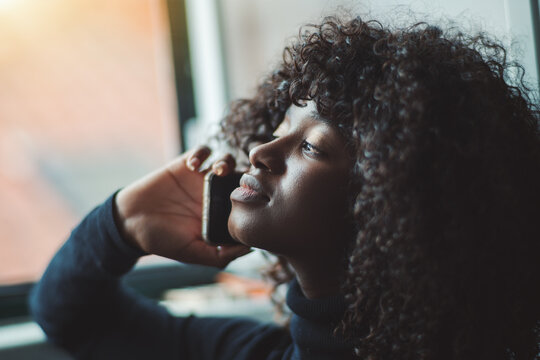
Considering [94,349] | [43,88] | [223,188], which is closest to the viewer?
[223,188]

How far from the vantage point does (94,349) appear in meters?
0.94

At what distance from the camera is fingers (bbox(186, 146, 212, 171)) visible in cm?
91

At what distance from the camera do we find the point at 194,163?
91 centimetres

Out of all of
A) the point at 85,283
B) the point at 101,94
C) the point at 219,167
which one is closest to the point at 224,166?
the point at 219,167

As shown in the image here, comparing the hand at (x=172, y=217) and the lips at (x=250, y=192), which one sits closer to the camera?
the lips at (x=250, y=192)

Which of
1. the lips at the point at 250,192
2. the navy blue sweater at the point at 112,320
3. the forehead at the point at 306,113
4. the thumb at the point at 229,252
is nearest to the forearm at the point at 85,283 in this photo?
the navy blue sweater at the point at 112,320

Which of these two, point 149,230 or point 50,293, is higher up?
point 149,230

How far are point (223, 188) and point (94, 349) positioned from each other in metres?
0.41

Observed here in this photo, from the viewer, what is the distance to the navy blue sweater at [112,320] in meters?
0.89

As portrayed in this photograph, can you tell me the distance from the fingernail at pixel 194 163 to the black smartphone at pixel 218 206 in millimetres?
75

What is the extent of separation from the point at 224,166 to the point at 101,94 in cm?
110

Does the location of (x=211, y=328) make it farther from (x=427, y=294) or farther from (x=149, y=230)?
(x=427, y=294)

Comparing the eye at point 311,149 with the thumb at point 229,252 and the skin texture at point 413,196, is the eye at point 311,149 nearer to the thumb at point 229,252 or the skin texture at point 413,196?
the skin texture at point 413,196

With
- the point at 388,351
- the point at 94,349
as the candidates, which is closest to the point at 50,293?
the point at 94,349
